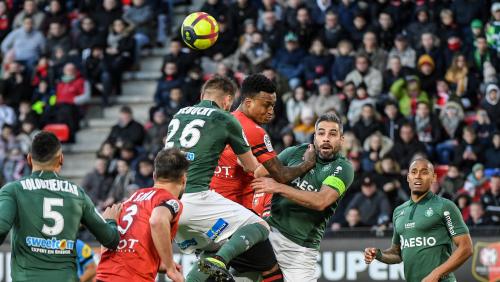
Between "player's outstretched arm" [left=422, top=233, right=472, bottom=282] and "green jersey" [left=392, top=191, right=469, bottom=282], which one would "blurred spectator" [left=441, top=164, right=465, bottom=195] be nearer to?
"green jersey" [left=392, top=191, right=469, bottom=282]

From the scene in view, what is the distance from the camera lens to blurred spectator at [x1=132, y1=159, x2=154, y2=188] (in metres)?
20.1

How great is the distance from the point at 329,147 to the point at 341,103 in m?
9.50

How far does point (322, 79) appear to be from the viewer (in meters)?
20.7

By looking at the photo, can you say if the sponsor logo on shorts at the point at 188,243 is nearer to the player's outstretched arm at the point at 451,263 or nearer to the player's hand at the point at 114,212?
the player's hand at the point at 114,212

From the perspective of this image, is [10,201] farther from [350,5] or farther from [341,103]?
[350,5]

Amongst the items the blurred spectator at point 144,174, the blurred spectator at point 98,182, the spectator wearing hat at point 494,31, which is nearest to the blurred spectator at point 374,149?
the spectator wearing hat at point 494,31

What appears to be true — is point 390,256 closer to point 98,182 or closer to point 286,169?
point 286,169

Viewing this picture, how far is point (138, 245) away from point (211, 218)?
1.01 m

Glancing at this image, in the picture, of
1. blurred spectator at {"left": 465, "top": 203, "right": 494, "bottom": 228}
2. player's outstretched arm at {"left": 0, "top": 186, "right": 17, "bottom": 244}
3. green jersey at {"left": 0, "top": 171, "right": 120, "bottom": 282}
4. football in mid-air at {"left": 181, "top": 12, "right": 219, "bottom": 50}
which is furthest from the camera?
blurred spectator at {"left": 465, "top": 203, "right": 494, "bottom": 228}

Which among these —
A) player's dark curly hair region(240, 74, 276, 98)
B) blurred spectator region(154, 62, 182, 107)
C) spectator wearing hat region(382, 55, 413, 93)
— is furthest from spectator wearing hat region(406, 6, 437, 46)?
player's dark curly hair region(240, 74, 276, 98)

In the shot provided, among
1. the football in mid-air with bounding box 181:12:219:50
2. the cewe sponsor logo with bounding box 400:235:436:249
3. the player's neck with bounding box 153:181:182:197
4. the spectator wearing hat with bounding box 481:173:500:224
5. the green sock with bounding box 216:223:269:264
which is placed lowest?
the spectator wearing hat with bounding box 481:173:500:224

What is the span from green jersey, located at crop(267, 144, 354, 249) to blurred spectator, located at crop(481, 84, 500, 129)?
9.06 metres

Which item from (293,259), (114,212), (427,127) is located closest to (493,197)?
(427,127)

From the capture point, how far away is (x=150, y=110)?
22.0 metres
